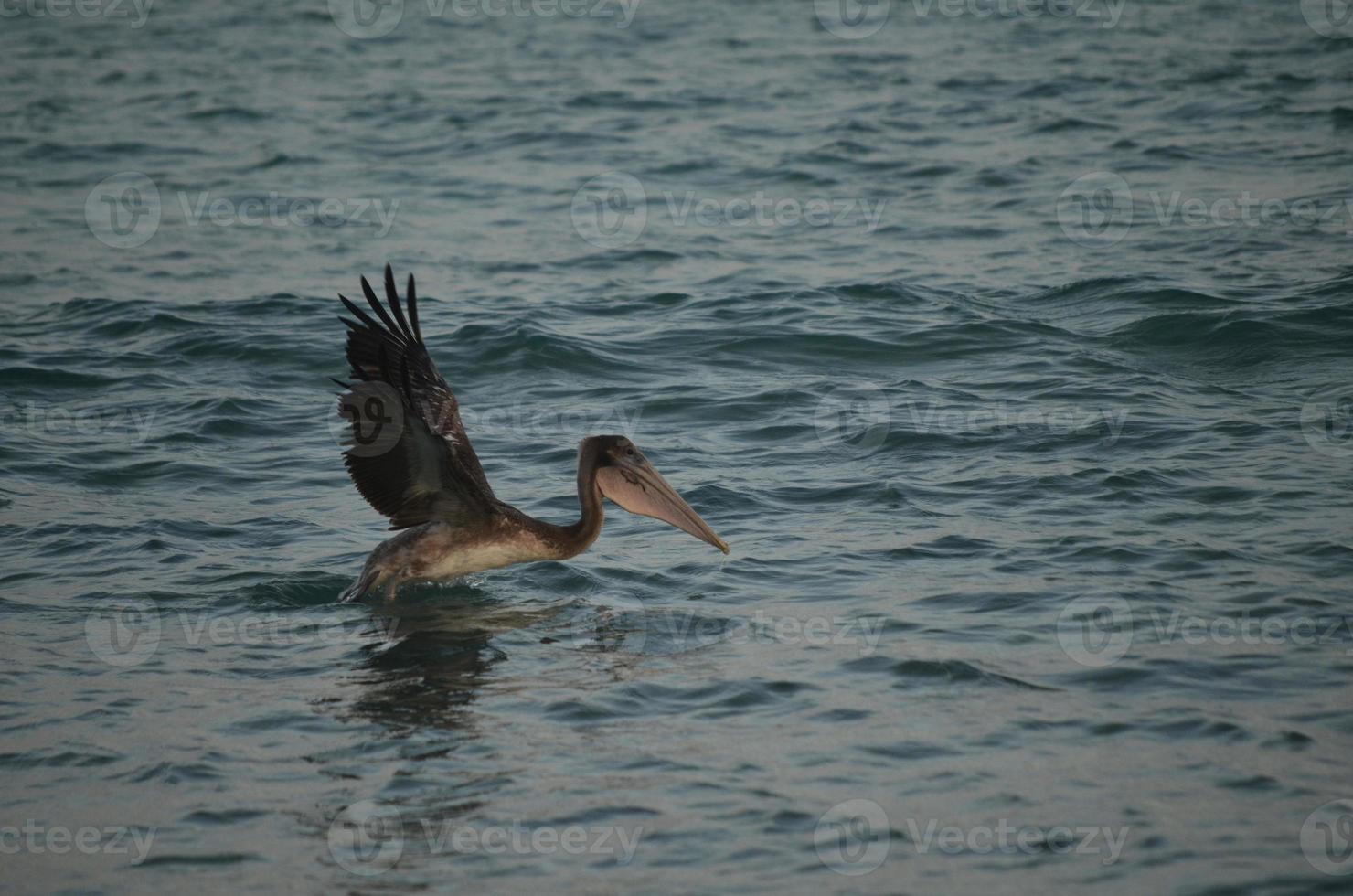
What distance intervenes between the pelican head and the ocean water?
353mm

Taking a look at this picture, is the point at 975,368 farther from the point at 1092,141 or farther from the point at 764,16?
the point at 764,16

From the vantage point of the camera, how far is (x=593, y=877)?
17.9ft

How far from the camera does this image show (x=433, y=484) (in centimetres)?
812

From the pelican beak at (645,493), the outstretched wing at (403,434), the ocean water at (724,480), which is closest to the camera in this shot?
the ocean water at (724,480)

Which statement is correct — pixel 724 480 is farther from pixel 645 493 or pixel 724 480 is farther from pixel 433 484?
pixel 433 484

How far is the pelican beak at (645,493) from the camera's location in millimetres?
8383

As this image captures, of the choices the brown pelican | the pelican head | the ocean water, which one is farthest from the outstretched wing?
the pelican head

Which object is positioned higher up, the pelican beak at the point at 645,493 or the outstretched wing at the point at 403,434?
the outstretched wing at the point at 403,434

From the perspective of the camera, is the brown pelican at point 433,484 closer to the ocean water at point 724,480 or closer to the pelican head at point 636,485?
the pelican head at point 636,485

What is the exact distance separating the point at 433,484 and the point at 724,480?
2323 mm

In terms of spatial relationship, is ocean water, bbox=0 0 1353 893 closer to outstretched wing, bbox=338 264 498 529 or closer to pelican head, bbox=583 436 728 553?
pelican head, bbox=583 436 728 553

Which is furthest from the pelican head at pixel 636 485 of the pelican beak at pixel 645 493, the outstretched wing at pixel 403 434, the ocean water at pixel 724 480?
the outstretched wing at pixel 403 434

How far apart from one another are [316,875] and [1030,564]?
4.20m

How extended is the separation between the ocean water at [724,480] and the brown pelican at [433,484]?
279 mm
